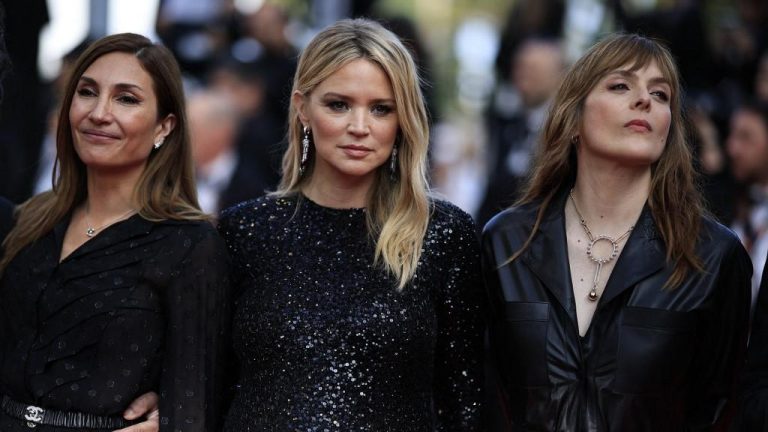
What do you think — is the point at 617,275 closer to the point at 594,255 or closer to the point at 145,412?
the point at 594,255

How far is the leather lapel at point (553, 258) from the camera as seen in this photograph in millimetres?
5094

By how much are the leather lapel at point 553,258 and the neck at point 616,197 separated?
134mm

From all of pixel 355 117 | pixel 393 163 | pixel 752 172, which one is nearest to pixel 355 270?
pixel 393 163

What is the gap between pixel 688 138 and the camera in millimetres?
5375

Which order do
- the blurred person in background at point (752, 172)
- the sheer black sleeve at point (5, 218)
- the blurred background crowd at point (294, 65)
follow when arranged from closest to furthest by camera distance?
the sheer black sleeve at point (5, 218)
the blurred person in background at point (752, 172)
the blurred background crowd at point (294, 65)

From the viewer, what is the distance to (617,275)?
16.6 feet

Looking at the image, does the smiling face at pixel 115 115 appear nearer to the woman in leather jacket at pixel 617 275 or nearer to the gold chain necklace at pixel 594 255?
the woman in leather jacket at pixel 617 275

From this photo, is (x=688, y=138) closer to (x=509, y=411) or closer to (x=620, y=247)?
(x=620, y=247)

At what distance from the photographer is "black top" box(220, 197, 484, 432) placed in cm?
503

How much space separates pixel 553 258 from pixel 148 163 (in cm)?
156

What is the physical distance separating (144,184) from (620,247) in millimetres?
1776

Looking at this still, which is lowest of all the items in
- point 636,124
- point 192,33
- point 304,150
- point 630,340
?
point 192,33

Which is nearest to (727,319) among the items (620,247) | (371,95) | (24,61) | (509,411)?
(620,247)

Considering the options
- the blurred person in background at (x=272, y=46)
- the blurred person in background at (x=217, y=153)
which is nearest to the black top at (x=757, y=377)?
the blurred person in background at (x=217, y=153)
